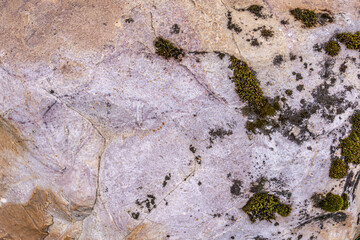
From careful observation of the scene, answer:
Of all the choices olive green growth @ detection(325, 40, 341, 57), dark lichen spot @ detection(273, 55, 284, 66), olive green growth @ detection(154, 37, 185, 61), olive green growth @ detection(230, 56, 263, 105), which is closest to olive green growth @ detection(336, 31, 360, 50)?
olive green growth @ detection(325, 40, 341, 57)

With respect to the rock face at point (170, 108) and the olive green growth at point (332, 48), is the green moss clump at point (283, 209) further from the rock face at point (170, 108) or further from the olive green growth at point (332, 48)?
the olive green growth at point (332, 48)

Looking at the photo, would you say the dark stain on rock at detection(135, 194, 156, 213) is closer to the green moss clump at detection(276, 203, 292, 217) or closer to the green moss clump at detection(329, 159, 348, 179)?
the green moss clump at detection(276, 203, 292, 217)

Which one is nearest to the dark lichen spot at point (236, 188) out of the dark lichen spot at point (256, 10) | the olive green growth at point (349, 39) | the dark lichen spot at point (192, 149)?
the dark lichen spot at point (192, 149)

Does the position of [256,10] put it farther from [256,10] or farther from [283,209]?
[283,209]

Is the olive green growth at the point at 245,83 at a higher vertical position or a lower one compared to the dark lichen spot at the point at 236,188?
higher

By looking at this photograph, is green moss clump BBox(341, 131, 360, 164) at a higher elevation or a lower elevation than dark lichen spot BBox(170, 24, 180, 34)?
lower

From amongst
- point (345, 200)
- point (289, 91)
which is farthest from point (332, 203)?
point (289, 91)

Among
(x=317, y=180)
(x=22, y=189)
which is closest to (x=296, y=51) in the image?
(x=317, y=180)
